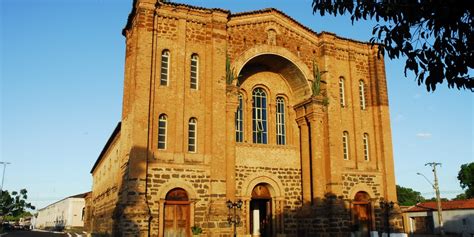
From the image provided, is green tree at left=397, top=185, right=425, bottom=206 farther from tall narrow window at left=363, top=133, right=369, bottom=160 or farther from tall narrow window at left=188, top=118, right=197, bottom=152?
tall narrow window at left=188, top=118, right=197, bottom=152

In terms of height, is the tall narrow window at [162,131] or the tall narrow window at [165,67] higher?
the tall narrow window at [165,67]

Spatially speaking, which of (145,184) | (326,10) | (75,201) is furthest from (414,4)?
(75,201)

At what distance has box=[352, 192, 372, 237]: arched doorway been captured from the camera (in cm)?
2525

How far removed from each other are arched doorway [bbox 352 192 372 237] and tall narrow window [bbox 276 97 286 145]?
5580 mm

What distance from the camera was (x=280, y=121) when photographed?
26.7 metres

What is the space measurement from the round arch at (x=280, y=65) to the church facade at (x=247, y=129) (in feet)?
0.23

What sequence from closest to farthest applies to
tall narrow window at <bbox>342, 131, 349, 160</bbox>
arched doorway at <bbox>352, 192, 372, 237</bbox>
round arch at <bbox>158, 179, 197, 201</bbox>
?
round arch at <bbox>158, 179, 197, 201</bbox> < arched doorway at <bbox>352, 192, 372, 237</bbox> < tall narrow window at <bbox>342, 131, 349, 160</bbox>

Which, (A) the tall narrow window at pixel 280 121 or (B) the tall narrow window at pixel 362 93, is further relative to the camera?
(B) the tall narrow window at pixel 362 93

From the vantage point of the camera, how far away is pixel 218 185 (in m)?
21.6

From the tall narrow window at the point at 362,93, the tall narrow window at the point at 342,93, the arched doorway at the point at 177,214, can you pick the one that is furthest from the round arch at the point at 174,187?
the tall narrow window at the point at 362,93

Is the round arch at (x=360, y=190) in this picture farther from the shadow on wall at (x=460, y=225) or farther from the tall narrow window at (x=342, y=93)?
the shadow on wall at (x=460, y=225)

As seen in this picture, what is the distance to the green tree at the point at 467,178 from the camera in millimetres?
60066

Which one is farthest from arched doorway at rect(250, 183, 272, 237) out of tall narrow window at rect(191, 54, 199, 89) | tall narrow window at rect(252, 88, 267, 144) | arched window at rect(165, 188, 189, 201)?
tall narrow window at rect(191, 54, 199, 89)

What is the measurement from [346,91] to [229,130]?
8898 mm
